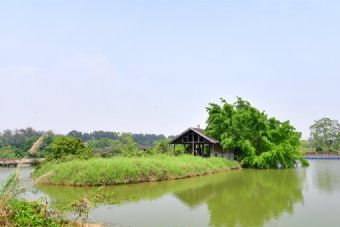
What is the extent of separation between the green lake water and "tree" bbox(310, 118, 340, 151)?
48972mm

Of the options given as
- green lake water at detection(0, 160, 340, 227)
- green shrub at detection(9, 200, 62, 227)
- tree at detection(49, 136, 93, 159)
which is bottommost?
green lake water at detection(0, 160, 340, 227)

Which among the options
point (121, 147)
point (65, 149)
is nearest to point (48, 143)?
point (121, 147)

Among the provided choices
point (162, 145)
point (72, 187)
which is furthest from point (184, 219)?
point (162, 145)

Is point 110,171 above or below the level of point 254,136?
below

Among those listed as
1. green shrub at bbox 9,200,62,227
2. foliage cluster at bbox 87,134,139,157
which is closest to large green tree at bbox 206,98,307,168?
foliage cluster at bbox 87,134,139,157

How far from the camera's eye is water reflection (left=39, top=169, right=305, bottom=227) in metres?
10.1

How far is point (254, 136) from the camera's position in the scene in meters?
30.4

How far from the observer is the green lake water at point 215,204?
9.56 metres

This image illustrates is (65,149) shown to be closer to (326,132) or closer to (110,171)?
(110,171)

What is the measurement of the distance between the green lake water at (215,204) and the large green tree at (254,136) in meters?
10.5

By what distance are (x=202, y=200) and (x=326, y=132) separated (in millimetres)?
56484

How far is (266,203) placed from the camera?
12453 mm

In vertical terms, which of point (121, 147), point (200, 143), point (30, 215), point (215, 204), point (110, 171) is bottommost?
point (215, 204)

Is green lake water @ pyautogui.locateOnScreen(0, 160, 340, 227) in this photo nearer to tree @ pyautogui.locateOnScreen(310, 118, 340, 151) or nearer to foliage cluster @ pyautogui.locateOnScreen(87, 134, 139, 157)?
foliage cluster @ pyautogui.locateOnScreen(87, 134, 139, 157)
